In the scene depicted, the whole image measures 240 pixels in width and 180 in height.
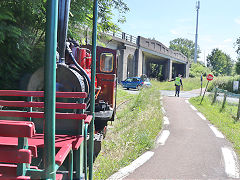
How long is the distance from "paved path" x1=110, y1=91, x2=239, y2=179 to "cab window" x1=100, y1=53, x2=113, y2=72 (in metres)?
2.48

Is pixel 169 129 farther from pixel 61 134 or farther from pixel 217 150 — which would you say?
pixel 61 134

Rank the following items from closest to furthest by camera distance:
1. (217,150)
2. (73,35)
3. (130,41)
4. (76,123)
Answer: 1. (76,123)
2. (217,150)
3. (73,35)
4. (130,41)

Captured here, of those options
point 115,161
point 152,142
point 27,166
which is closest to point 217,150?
point 152,142

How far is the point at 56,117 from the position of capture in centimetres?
290

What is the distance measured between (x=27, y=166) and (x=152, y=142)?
14.6 feet

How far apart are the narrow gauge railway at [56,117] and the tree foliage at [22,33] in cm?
89

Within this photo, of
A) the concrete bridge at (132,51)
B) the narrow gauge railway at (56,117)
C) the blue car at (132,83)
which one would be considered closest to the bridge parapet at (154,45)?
the concrete bridge at (132,51)

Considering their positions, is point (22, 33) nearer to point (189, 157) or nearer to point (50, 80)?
point (189, 157)

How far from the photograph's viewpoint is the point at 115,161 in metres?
4.74

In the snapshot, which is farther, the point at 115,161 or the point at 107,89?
the point at 107,89

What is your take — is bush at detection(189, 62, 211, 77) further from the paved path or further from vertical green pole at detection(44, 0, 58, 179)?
vertical green pole at detection(44, 0, 58, 179)

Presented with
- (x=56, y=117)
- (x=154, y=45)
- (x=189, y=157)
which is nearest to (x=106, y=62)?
(x=189, y=157)

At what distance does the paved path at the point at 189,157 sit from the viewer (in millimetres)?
4340

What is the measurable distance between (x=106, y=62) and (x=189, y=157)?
3.50m
